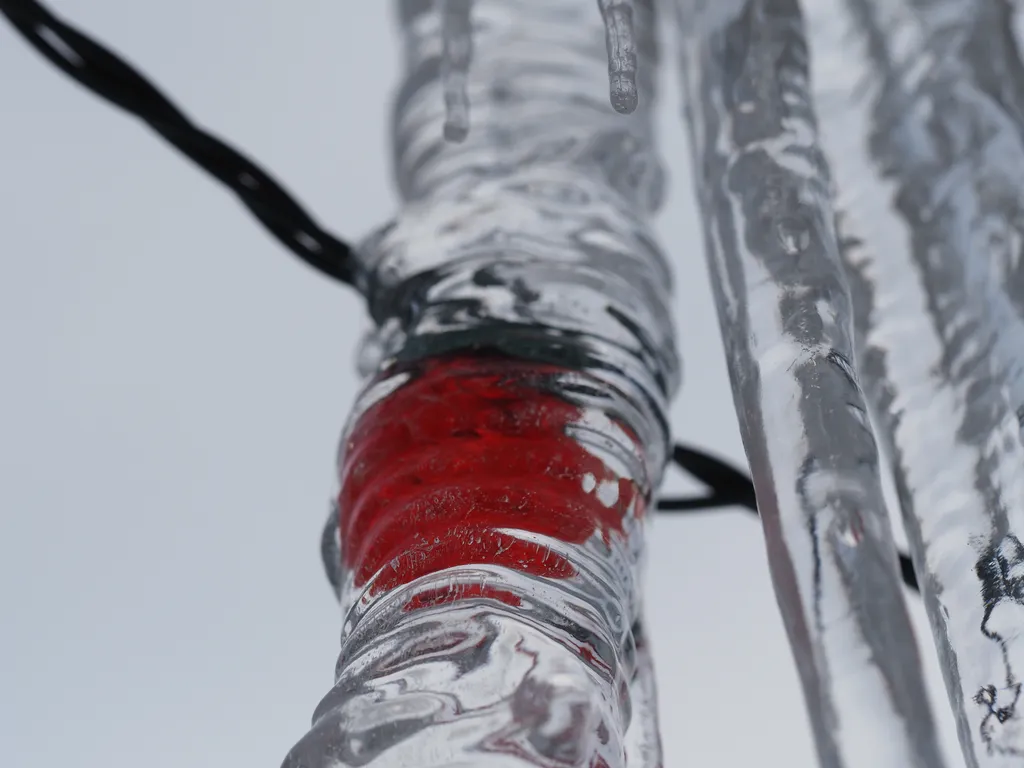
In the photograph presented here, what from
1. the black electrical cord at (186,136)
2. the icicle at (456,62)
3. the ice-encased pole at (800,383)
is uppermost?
the black electrical cord at (186,136)

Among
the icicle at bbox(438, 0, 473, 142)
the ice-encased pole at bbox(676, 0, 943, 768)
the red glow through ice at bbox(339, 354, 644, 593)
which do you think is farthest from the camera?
the icicle at bbox(438, 0, 473, 142)

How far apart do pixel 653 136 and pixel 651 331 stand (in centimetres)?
23

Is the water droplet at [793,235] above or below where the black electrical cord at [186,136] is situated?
below

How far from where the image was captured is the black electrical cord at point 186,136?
2.85 ft

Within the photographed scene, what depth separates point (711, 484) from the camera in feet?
3.09

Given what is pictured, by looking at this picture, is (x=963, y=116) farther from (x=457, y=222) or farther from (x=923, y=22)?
(x=457, y=222)

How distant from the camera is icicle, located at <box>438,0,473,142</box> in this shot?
68cm

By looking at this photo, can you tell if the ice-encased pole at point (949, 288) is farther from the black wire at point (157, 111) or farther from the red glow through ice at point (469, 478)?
the black wire at point (157, 111)

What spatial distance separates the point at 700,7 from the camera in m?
0.76

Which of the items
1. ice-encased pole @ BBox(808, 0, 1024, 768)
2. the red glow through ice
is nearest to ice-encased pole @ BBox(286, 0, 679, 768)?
the red glow through ice

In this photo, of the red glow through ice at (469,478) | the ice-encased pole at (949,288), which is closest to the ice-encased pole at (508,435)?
the red glow through ice at (469,478)

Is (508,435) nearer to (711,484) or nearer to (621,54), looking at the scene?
(621,54)

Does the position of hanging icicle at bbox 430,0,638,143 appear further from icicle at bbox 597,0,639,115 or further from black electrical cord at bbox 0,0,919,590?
black electrical cord at bbox 0,0,919,590

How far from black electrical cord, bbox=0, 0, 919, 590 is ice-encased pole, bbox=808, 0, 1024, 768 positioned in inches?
7.5
